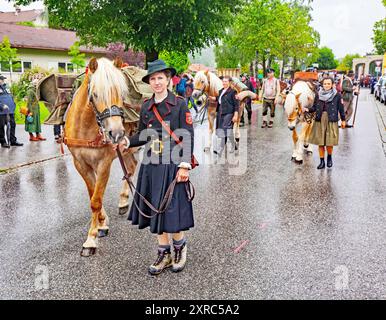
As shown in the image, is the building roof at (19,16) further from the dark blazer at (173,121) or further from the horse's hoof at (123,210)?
the dark blazer at (173,121)

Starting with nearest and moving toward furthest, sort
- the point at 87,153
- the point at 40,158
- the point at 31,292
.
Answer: the point at 31,292
the point at 87,153
the point at 40,158

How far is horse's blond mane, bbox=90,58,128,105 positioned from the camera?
12.4ft

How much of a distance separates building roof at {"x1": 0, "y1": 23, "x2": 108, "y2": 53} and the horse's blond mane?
104 ft

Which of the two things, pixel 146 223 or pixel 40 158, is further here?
pixel 40 158

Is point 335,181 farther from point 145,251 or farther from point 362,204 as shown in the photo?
point 145,251

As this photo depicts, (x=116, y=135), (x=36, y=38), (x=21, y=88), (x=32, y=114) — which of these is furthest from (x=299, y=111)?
(x=36, y=38)

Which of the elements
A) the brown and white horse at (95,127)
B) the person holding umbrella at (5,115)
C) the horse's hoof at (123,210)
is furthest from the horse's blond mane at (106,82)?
the person holding umbrella at (5,115)

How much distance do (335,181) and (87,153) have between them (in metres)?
5.06

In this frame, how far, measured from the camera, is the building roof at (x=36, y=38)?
109 feet

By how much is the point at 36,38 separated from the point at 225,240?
36634 mm

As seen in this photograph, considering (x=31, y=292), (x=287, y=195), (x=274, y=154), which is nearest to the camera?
(x=31, y=292)
